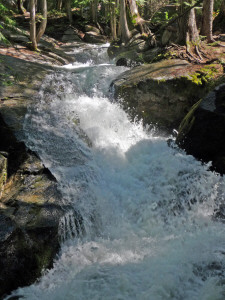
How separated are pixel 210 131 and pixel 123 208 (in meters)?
2.43

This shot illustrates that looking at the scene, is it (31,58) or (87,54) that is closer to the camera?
(31,58)

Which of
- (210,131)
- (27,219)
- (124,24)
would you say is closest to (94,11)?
(124,24)

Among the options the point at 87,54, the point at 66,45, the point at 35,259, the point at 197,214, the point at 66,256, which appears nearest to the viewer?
the point at 35,259

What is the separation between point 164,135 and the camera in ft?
25.2

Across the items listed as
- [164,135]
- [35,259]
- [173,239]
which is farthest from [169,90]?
[35,259]

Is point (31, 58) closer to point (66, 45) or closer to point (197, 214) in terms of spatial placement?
point (66, 45)

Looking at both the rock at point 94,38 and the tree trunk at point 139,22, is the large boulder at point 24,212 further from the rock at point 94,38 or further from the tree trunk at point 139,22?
the rock at point 94,38

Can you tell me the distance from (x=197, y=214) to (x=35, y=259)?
3034 millimetres

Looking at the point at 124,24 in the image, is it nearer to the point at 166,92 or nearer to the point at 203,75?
the point at 203,75

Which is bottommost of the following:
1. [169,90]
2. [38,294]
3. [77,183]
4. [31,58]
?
[38,294]

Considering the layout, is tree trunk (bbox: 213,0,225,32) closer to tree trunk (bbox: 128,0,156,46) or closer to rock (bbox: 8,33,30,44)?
tree trunk (bbox: 128,0,156,46)

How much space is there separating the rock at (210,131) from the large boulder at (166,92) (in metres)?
1.55

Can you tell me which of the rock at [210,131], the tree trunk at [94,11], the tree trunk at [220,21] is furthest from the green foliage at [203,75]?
the tree trunk at [94,11]

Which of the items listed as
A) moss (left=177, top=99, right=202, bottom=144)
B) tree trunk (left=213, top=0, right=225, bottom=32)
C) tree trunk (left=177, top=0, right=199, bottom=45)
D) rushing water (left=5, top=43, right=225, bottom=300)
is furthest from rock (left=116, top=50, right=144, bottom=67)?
moss (left=177, top=99, right=202, bottom=144)
